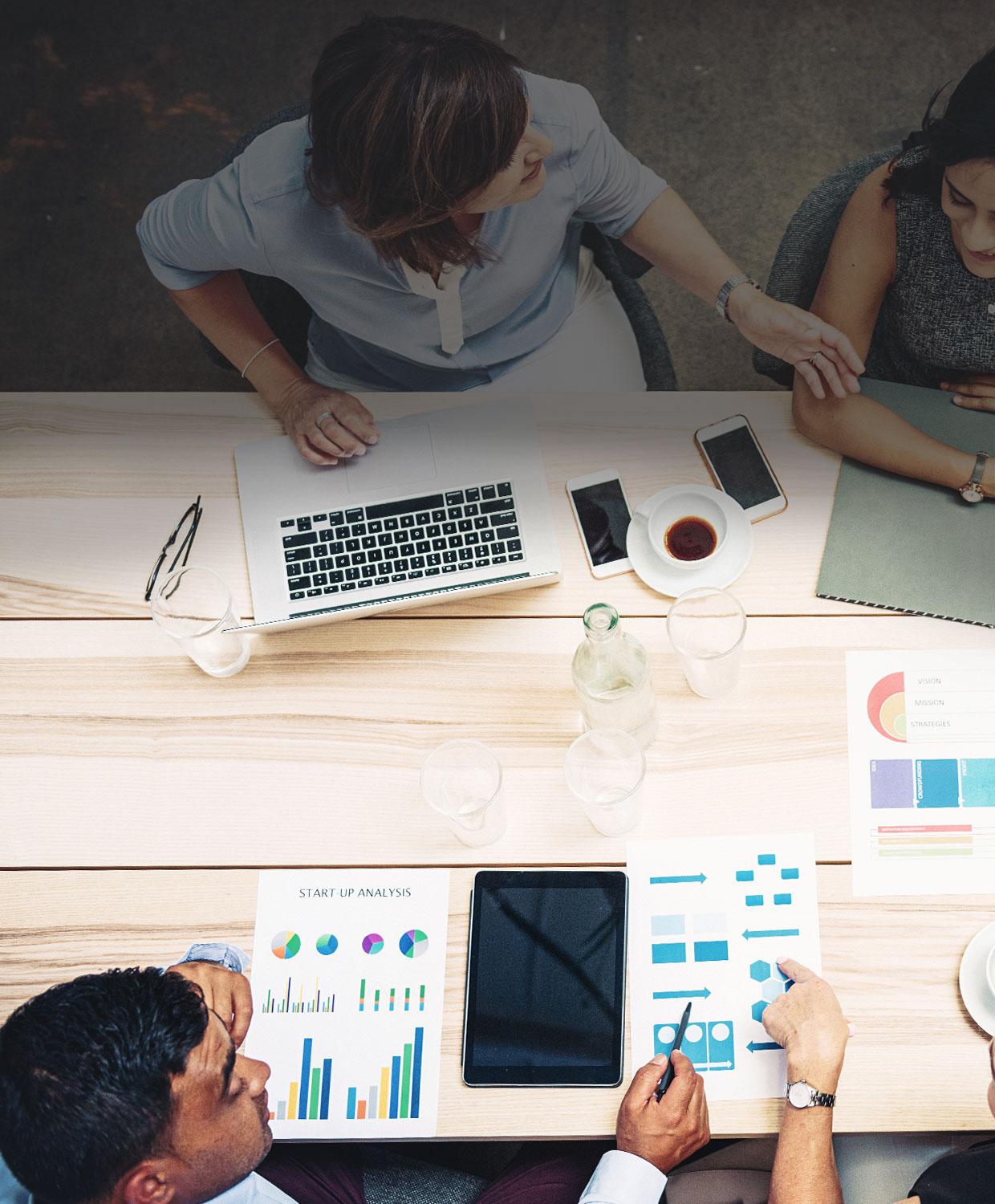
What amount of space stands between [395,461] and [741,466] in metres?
0.46

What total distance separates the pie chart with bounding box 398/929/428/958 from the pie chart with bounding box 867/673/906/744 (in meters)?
0.60

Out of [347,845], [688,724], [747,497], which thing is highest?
[747,497]

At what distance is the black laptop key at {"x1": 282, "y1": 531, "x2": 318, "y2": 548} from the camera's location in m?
1.38

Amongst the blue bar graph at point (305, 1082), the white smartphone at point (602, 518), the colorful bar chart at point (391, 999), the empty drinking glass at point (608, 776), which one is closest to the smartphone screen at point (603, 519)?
the white smartphone at point (602, 518)

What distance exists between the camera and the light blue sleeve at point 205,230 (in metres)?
1.38

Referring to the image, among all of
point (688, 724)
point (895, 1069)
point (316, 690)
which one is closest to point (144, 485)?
point (316, 690)

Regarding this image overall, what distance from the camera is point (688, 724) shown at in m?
1.29

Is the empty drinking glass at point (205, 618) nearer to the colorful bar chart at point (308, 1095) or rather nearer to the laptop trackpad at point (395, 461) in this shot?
the laptop trackpad at point (395, 461)

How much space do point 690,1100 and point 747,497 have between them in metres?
0.73

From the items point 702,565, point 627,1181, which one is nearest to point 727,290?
point 702,565

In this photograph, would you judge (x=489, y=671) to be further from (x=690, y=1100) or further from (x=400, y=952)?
(x=690, y=1100)

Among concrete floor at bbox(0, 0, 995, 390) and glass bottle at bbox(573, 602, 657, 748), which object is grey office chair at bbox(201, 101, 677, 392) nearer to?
glass bottle at bbox(573, 602, 657, 748)

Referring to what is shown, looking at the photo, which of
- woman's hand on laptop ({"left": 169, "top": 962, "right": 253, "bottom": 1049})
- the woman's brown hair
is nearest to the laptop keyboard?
the woman's brown hair

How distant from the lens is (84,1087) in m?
1.03
